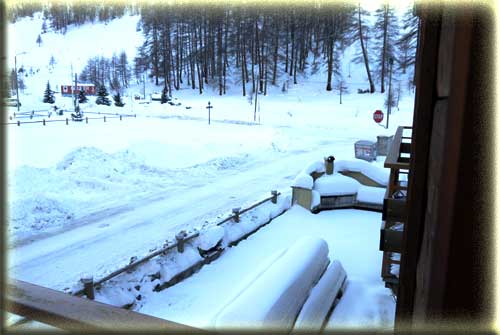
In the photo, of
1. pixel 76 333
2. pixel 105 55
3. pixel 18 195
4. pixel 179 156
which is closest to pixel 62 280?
pixel 18 195

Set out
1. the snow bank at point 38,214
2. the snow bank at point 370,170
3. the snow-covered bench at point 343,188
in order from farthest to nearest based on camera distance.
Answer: the snow bank at point 370,170 → the snow-covered bench at point 343,188 → the snow bank at point 38,214

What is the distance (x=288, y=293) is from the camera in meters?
4.61

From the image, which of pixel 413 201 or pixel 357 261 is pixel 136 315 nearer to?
pixel 413 201

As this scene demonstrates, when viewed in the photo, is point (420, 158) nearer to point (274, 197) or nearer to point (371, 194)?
point (274, 197)

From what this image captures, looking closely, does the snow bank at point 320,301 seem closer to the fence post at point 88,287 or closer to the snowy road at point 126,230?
the fence post at point 88,287

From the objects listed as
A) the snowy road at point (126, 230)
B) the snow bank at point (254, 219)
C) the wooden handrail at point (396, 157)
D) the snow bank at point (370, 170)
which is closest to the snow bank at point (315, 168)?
the snow bank at point (370, 170)

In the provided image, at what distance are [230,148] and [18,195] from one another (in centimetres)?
1024

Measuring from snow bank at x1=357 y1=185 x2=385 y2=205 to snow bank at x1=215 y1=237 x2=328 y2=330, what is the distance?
4.95m

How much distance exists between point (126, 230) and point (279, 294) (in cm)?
581

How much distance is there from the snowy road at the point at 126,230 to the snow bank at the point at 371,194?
2572 mm

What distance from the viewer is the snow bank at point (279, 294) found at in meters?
3.83

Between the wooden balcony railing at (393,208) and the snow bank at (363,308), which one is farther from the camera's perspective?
the snow bank at (363,308)

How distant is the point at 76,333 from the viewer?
1.24 m

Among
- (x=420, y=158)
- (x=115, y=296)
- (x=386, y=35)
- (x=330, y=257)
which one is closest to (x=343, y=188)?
(x=330, y=257)
